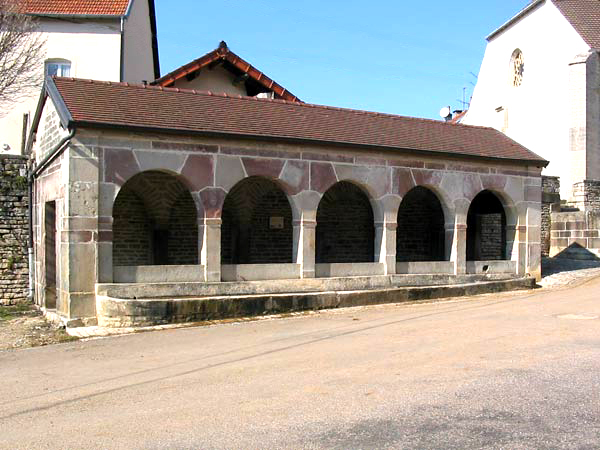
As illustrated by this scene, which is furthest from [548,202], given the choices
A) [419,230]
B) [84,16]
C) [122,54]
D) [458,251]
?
[84,16]

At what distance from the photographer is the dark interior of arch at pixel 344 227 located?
55.5 ft

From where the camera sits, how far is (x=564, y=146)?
26750mm

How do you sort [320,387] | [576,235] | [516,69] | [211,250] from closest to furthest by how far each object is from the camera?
[320,387] → [211,250] → [576,235] → [516,69]

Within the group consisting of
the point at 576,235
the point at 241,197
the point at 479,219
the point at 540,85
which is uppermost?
the point at 540,85

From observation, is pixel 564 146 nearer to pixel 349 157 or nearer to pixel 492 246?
pixel 492 246

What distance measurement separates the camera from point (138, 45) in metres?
25.4

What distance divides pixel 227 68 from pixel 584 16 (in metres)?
16.9

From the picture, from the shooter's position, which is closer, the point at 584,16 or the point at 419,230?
the point at 419,230

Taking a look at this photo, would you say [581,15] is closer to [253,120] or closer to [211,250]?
[253,120]

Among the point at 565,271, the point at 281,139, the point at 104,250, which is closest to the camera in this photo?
the point at 104,250

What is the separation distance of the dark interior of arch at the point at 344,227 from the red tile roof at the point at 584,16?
14890 mm

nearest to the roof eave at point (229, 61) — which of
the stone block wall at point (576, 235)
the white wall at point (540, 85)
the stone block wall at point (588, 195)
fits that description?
the stone block wall at point (576, 235)

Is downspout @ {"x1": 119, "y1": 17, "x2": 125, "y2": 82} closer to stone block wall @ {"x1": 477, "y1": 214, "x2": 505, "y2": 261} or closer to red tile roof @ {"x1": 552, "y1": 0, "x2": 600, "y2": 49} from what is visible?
stone block wall @ {"x1": 477, "y1": 214, "x2": 505, "y2": 261}

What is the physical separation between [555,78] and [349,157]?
17.7m
